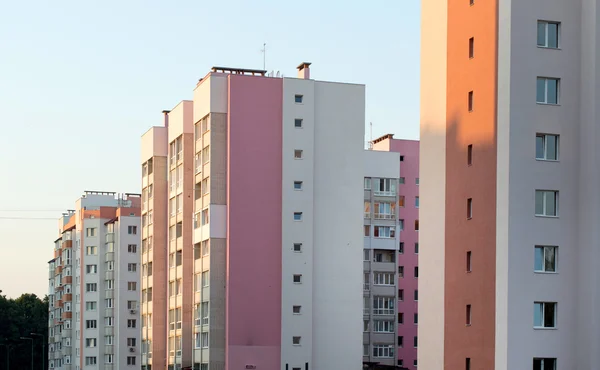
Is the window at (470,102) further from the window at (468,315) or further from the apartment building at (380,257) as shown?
the apartment building at (380,257)

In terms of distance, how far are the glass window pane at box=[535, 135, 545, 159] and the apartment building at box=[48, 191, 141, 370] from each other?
3037 inches

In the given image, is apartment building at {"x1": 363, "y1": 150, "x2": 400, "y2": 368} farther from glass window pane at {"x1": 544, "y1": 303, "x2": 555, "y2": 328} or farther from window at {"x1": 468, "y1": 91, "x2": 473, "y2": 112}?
glass window pane at {"x1": 544, "y1": 303, "x2": 555, "y2": 328}

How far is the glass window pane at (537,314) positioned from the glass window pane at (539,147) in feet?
20.3

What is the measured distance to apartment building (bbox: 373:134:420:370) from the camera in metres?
108

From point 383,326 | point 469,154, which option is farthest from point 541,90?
point 383,326

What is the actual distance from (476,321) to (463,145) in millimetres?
7987

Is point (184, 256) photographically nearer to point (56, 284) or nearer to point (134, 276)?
point (134, 276)

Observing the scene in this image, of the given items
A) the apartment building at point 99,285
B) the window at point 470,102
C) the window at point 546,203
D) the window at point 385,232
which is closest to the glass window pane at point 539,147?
the window at point 546,203

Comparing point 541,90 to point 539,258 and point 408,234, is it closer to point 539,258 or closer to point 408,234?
point 539,258

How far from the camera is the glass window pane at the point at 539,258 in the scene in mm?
45281

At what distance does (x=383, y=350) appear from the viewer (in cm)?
10312

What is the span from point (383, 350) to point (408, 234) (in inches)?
505

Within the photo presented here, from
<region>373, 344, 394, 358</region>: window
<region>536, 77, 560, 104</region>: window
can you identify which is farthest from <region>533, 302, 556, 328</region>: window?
<region>373, 344, 394, 358</region>: window

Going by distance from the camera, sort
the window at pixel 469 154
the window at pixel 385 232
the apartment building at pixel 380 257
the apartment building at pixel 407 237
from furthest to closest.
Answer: the apartment building at pixel 407 237 → the window at pixel 385 232 → the apartment building at pixel 380 257 → the window at pixel 469 154
